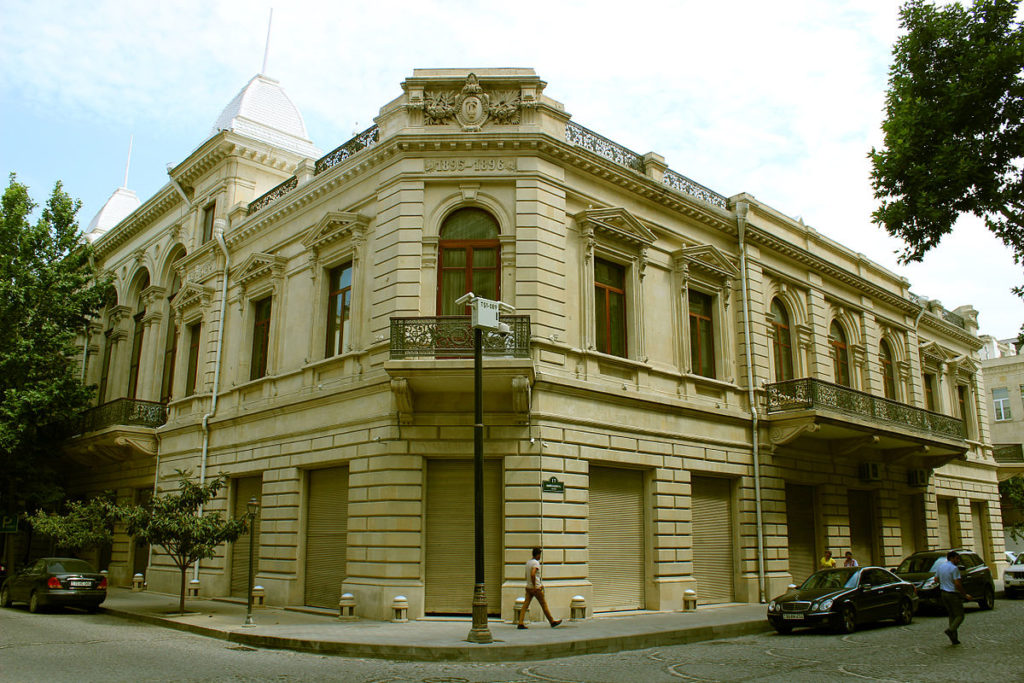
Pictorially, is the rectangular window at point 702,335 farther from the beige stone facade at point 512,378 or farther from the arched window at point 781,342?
the arched window at point 781,342

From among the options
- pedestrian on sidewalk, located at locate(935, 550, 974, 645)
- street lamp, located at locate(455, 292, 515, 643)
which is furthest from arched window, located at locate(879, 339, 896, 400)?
street lamp, located at locate(455, 292, 515, 643)

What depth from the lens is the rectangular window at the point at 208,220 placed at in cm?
2655

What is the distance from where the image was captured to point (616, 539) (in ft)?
59.1

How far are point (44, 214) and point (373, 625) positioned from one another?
71.8 feet

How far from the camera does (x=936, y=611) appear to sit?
19859mm

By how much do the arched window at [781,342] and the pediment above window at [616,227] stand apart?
630cm

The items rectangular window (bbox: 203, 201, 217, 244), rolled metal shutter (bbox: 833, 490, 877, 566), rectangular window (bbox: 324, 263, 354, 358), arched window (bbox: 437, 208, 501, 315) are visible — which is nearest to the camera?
arched window (bbox: 437, 208, 501, 315)

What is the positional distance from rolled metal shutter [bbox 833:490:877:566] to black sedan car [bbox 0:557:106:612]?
73.1 ft

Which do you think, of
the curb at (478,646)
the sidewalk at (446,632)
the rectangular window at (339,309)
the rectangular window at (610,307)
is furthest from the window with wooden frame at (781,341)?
the rectangular window at (339,309)

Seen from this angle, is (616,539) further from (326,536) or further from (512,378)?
(326,536)

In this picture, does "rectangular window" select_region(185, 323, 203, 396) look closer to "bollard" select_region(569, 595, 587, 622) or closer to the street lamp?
the street lamp

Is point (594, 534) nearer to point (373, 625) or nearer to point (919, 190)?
point (373, 625)

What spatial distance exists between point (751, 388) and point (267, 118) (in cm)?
2008

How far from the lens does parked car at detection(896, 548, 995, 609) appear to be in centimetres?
1912
